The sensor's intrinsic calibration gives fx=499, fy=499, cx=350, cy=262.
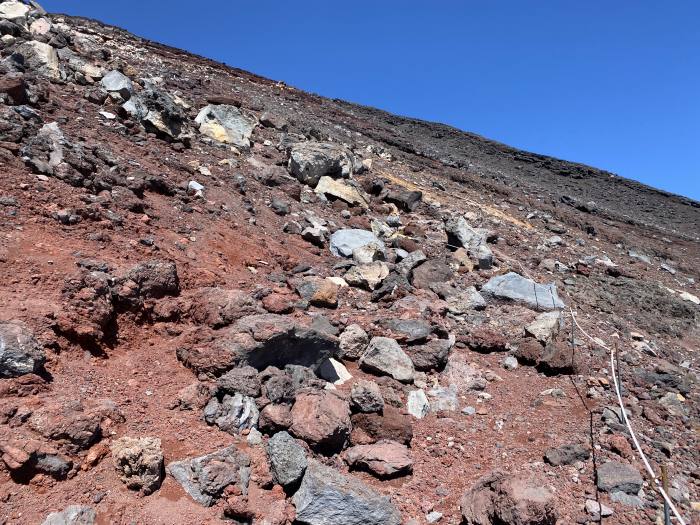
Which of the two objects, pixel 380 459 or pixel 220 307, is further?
pixel 220 307

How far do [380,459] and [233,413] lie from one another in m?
1.07

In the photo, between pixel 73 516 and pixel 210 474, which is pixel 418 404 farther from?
pixel 73 516

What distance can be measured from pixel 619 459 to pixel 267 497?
264cm

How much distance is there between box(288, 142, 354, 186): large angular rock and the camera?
28.0ft

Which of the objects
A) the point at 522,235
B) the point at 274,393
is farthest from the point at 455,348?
the point at 522,235

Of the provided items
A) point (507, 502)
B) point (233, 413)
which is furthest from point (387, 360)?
point (507, 502)

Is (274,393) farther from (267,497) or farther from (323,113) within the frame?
(323,113)

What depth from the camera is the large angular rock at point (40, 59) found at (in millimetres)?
7430

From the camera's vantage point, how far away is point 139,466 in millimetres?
2830

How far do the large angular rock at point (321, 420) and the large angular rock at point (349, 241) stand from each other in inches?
126

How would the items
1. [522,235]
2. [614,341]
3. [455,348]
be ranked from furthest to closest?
[522,235]
[614,341]
[455,348]

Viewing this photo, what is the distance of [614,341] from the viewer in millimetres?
5887

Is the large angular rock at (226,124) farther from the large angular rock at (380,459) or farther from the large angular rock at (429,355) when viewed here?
the large angular rock at (380,459)

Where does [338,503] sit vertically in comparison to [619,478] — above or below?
below
